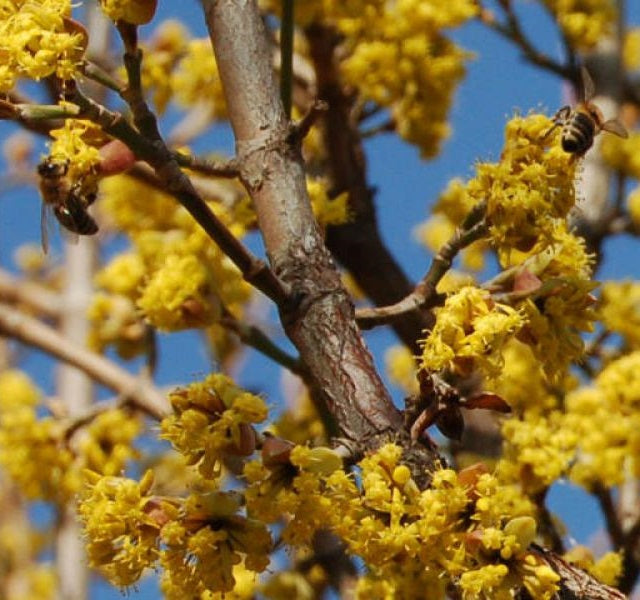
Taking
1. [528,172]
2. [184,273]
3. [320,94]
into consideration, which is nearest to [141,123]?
[528,172]

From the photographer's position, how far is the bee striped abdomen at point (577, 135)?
218 cm

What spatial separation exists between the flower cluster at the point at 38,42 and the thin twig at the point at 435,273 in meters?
0.61

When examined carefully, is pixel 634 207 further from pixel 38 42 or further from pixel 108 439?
pixel 38 42

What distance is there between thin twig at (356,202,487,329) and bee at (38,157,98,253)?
52 centimetres

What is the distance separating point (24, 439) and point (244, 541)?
5.44 ft

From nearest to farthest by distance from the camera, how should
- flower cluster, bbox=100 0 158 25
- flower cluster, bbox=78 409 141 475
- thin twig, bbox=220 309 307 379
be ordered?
flower cluster, bbox=100 0 158 25
thin twig, bbox=220 309 307 379
flower cluster, bbox=78 409 141 475

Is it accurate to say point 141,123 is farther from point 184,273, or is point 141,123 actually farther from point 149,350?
point 149,350

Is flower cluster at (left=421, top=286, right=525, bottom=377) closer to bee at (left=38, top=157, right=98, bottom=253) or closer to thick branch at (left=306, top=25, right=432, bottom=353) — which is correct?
bee at (left=38, top=157, right=98, bottom=253)

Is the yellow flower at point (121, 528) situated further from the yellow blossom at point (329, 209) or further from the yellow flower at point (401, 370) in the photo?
the yellow flower at point (401, 370)

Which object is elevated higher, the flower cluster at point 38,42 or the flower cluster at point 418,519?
the flower cluster at point 38,42

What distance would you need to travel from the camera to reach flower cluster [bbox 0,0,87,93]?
192cm

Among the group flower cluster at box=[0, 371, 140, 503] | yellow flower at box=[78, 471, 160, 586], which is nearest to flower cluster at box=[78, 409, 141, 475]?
flower cluster at box=[0, 371, 140, 503]

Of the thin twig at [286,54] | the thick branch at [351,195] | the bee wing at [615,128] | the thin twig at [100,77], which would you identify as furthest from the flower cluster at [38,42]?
the thick branch at [351,195]

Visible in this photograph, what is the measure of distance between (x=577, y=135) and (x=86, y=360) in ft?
6.47
